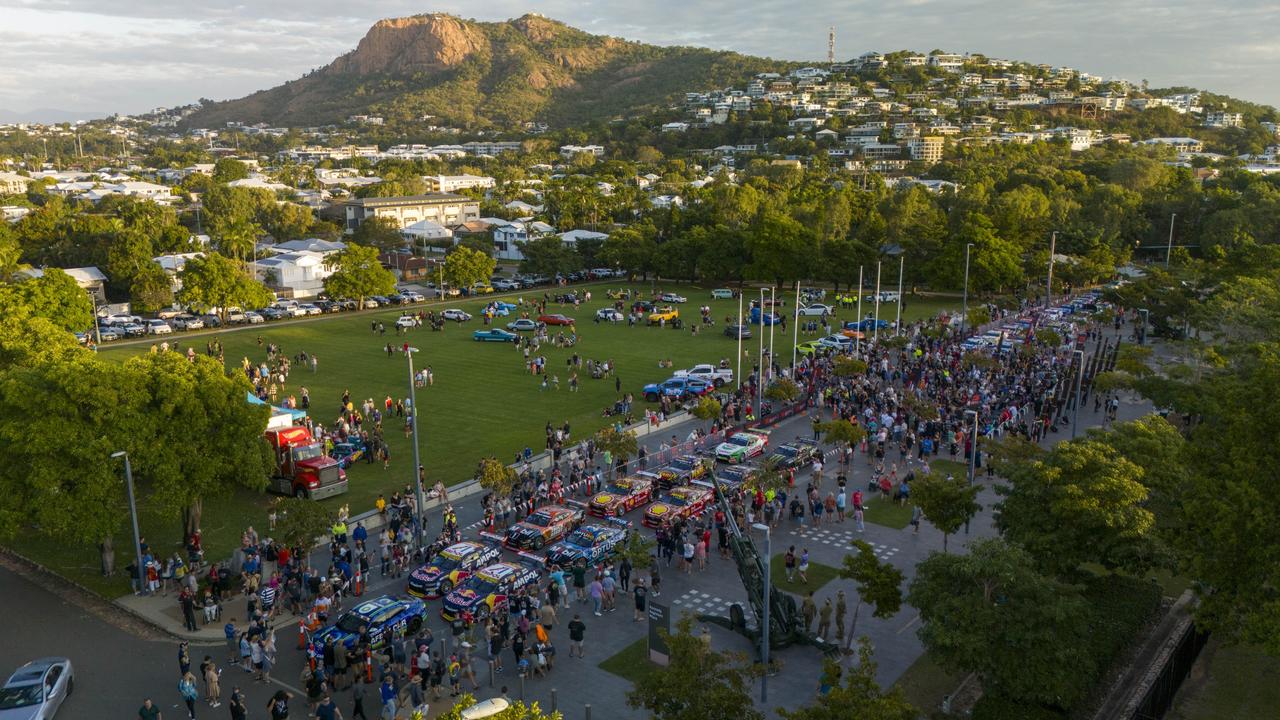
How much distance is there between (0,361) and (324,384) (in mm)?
13454

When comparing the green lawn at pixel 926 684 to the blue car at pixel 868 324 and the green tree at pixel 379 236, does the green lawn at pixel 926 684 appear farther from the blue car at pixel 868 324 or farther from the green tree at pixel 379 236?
the green tree at pixel 379 236

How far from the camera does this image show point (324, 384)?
42.5 metres

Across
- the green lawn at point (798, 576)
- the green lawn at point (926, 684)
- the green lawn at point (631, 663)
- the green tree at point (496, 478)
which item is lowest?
the green lawn at point (798, 576)

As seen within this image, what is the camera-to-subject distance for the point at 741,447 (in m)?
31.0

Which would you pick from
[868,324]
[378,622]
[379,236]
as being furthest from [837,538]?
[379,236]

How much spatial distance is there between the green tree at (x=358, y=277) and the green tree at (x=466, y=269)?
16.3 feet

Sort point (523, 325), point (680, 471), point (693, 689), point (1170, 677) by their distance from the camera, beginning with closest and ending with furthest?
point (693, 689)
point (1170, 677)
point (680, 471)
point (523, 325)

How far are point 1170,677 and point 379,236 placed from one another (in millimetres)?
83159

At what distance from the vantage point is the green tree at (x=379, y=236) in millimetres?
88188

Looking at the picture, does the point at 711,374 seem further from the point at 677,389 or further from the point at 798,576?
the point at 798,576

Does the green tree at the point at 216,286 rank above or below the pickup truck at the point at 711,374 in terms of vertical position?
above

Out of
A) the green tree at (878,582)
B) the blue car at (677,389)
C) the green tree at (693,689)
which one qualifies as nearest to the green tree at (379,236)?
the blue car at (677,389)

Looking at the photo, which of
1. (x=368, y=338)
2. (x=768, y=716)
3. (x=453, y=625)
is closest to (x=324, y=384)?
(x=368, y=338)

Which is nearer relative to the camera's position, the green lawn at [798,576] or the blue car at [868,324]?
the green lawn at [798,576]
